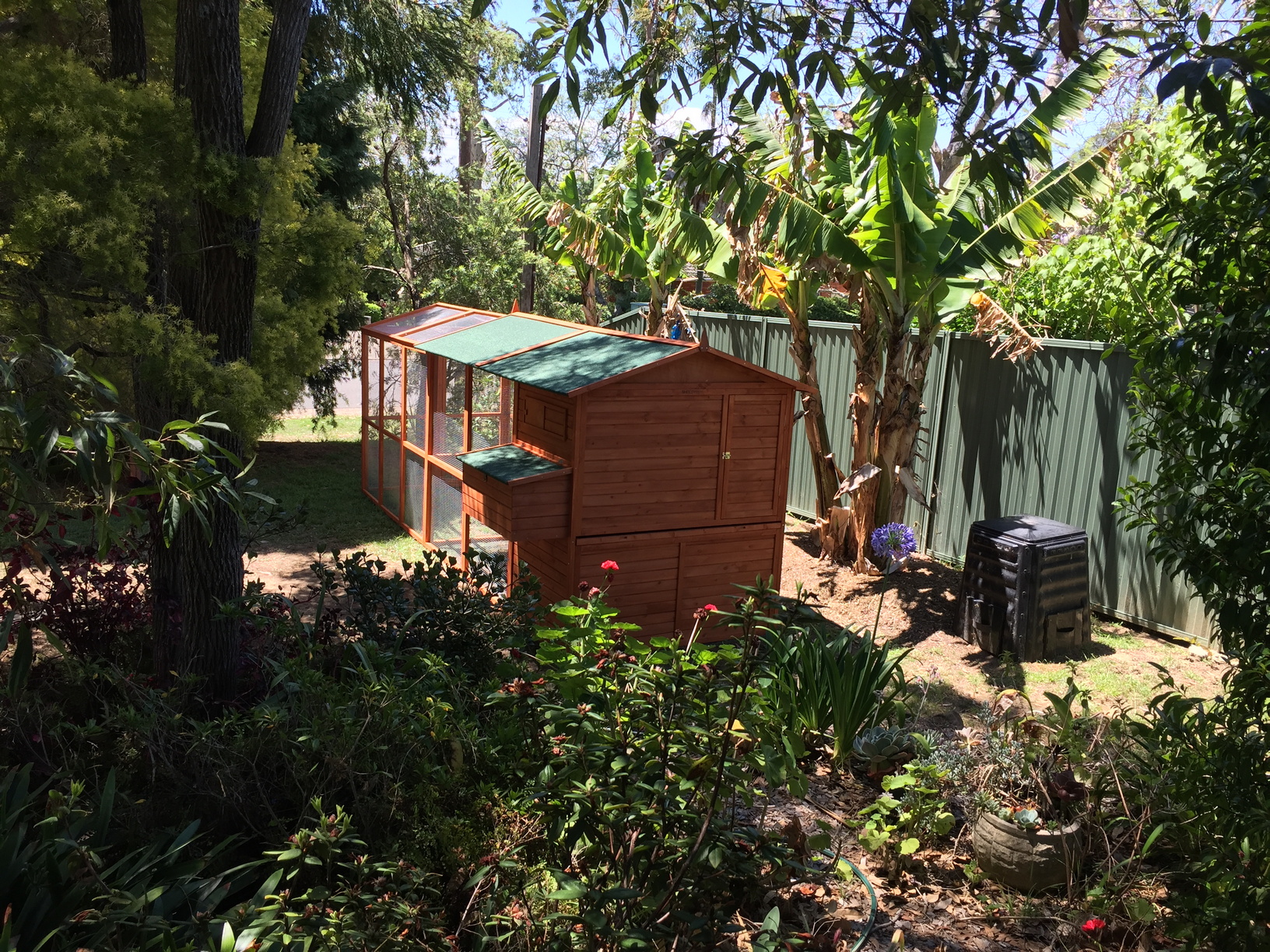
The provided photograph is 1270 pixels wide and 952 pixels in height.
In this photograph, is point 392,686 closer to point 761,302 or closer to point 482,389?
point 482,389

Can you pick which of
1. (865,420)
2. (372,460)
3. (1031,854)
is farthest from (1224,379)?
(372,460)

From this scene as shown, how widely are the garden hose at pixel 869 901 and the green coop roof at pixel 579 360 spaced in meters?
4.49

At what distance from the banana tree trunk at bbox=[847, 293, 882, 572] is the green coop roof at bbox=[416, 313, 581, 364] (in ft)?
9.92

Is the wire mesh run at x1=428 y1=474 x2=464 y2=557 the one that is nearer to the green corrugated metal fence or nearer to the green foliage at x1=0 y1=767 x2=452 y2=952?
the green corrugated metal fence

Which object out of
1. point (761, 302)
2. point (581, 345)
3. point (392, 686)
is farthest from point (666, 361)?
point (392, 686)

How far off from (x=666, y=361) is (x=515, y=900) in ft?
17.3

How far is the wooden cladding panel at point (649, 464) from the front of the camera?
7.70 meters

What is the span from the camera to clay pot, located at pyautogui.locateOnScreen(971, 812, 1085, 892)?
3.55 meters

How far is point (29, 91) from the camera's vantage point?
192 inches

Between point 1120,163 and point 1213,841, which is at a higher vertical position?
point 1120,163

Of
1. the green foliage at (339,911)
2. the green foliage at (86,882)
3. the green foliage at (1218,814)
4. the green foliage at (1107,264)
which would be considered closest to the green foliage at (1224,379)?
the green foliage at (1218,814)

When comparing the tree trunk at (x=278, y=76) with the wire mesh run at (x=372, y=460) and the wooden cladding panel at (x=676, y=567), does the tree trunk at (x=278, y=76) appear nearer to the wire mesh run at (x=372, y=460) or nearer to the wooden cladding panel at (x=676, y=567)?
the wooden cladding panel at (x=676, y=567)

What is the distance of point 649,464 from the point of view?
26.0 feet

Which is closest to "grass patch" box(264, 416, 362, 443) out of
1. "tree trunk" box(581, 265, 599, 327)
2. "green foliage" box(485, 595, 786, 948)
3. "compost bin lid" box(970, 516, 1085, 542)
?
"tree trunk" box(581, 265, 599, 327)
